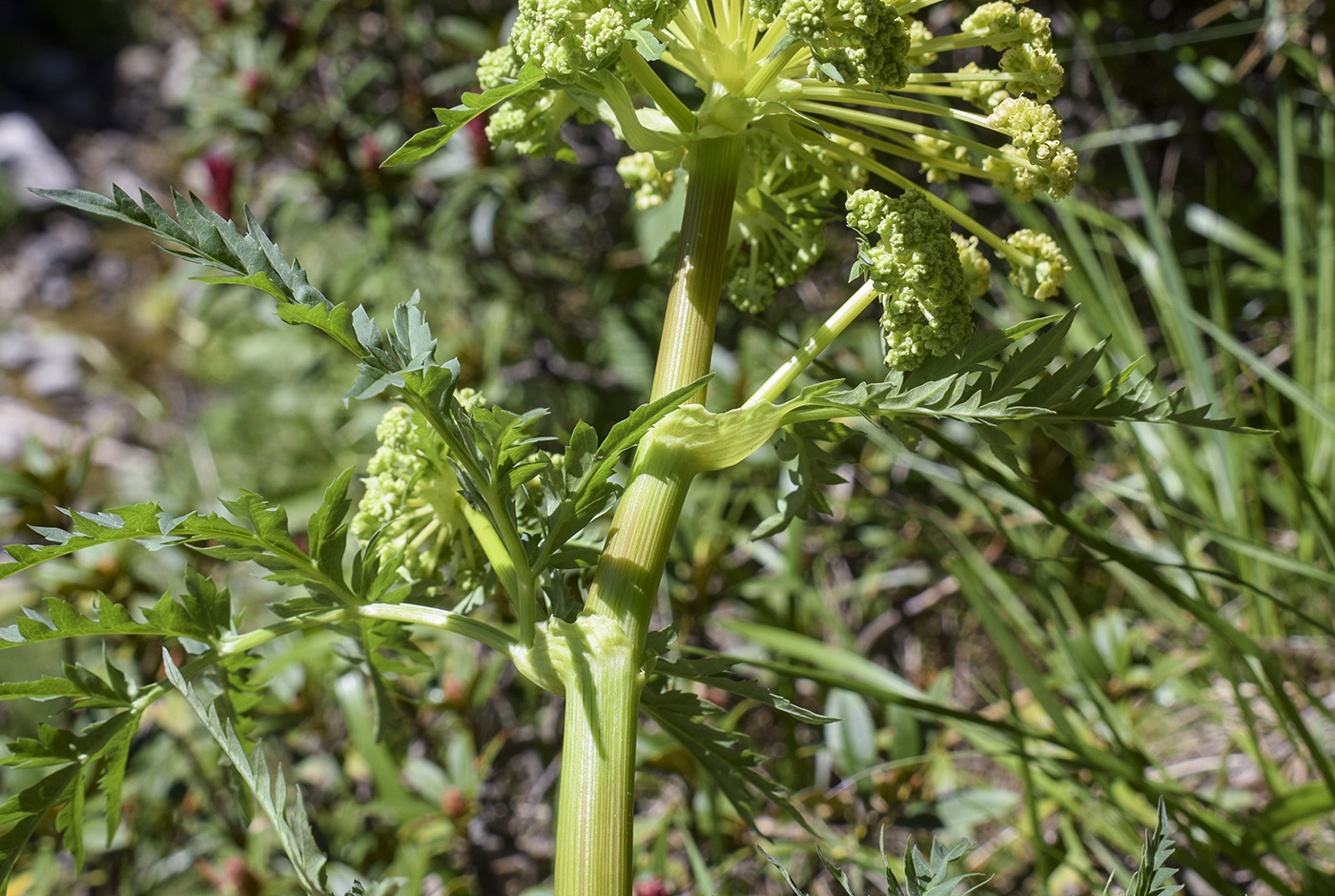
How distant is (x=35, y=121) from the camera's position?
7363 millimetres

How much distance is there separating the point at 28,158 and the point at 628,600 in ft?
27.9

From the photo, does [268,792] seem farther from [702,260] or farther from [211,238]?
[702,260]

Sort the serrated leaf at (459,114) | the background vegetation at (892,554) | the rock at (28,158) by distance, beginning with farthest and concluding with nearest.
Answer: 1. the rock at (28,158)
2. the background vegetation at (892,554)
3. the serrated leaf at (459,114)

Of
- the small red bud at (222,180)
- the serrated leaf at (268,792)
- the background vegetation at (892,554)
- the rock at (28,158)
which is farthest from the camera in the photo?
the rock at (28,158)

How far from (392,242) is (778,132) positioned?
5.79ft

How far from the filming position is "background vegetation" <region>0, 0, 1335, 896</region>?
4.34ft

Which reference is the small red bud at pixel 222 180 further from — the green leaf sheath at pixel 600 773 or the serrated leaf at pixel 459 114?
the green leaf sheath at pixel 600 773

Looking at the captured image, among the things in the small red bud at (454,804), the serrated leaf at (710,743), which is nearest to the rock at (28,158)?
the small red bud at (454,804)

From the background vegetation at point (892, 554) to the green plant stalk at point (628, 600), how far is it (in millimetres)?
324

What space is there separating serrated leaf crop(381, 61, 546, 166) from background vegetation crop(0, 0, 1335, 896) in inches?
22.7

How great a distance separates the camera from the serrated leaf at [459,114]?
1.93 feet

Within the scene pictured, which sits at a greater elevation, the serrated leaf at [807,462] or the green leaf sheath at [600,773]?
the serrated leaf at [807,462]

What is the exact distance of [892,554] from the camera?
189 centimetres

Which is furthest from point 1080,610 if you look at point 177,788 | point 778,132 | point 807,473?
point 177,788
